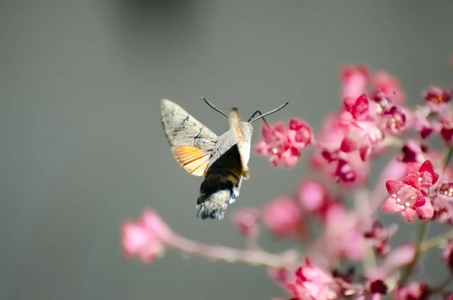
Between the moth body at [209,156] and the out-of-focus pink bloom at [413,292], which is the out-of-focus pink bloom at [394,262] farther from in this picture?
the moth body at [209,156]

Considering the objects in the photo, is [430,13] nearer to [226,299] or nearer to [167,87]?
[167,87]

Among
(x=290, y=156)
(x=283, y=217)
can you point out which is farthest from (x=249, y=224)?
(x=290, y=156)

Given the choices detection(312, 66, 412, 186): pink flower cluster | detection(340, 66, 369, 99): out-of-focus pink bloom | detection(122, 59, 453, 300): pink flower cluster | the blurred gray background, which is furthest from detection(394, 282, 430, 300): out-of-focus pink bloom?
the blurred gray background

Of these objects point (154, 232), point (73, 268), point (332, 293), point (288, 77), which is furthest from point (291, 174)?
point (332, 293)

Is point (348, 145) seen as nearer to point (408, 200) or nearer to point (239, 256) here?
point (408, 200)

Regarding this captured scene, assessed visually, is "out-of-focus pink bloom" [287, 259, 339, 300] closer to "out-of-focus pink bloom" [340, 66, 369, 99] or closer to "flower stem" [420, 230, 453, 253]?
"flower stem" [420, 230, 453, 253]
